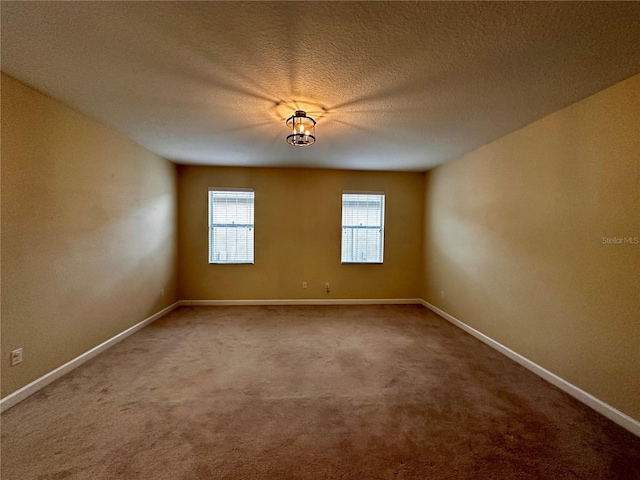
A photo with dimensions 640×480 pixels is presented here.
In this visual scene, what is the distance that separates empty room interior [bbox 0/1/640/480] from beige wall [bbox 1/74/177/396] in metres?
0.02

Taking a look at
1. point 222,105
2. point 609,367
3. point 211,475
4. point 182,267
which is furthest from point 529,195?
point 182,267

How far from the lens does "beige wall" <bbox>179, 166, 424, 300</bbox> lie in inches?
186

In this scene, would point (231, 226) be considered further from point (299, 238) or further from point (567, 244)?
point (567, 244)

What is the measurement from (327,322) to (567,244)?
2.95 meters

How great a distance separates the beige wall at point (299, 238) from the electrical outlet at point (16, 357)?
106 inches

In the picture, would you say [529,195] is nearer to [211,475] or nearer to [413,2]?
[413,2]

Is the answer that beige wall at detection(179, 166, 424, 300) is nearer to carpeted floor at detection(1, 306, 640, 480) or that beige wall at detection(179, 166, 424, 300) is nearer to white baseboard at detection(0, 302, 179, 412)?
white baseboard at detection(0, 302, 179, 412)

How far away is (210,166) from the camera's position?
Result: 469 centimetres

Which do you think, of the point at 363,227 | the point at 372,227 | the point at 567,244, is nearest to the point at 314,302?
the point at 363,227

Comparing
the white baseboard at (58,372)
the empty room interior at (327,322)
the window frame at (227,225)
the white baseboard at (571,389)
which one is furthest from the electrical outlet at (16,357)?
the white baseboard at (571,389)

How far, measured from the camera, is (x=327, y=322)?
13.1ft

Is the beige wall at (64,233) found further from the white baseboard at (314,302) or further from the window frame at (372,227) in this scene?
the window frame at (372,227)

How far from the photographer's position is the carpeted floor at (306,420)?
1.50 metres

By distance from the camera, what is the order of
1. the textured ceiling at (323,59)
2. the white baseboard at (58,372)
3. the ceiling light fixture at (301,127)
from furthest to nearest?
the ceiling light fixture at (301,127)
the white baseboard at (58,372)
the textured ceiling at (323,59)
